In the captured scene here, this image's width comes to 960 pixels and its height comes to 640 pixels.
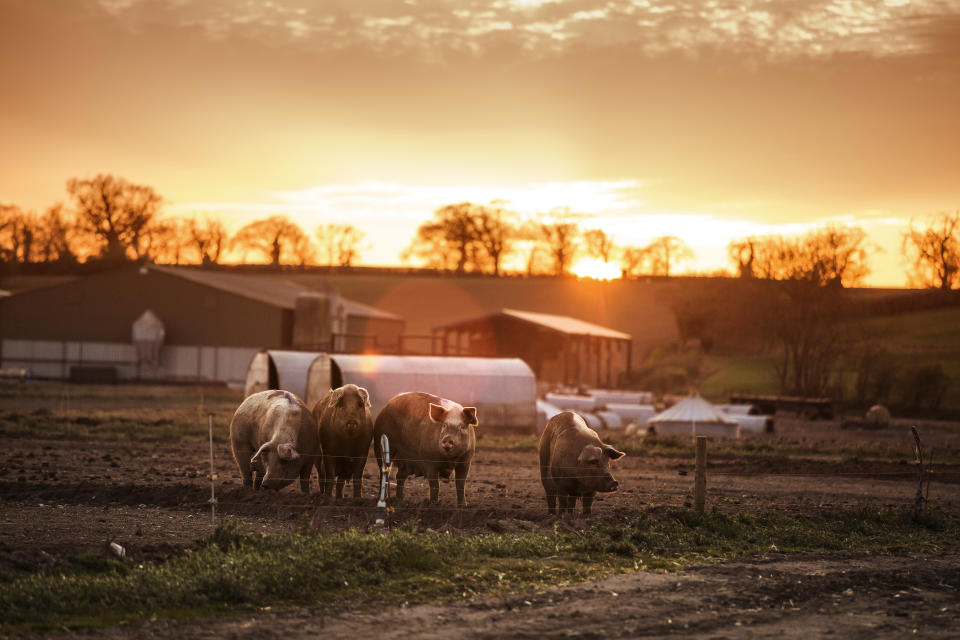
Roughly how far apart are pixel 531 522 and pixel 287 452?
136 inches

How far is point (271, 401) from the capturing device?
15352 millimetres

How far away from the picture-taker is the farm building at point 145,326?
6341cm

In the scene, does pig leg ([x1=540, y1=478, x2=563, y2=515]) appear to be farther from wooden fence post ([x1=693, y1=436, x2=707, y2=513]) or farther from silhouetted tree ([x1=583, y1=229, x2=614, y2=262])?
silhouetted tree ([x1=583, y1=229, x2=614, y2=262])

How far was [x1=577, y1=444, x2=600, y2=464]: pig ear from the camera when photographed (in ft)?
45.1

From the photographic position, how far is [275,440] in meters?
14.4

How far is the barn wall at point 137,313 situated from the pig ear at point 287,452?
50007 millimetres

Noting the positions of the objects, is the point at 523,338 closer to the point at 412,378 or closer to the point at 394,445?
the point at 412,378

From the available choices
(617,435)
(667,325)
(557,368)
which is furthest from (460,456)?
(667,325)

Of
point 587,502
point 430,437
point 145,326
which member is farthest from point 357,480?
point 145,326

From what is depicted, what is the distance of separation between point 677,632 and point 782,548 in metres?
A: 4.64

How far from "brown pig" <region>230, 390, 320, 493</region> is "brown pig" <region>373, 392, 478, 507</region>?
1090 millimetres

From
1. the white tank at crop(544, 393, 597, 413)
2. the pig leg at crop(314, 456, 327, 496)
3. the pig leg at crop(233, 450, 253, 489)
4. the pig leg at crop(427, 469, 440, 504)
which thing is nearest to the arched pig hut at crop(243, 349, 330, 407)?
the white tank at crop(544, 393, 597, 413)

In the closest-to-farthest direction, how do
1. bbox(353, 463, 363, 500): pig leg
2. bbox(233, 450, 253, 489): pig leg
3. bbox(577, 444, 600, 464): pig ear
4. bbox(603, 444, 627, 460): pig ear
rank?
bbox(577, 444, 600, 464): pig ear < bbox(603, 444, 627, 460): pig ear < bbox(353, 463, 363, 500): pig leg < bbox(233, 450, 253, 489): pig leg

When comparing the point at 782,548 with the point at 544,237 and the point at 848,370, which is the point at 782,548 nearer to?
the point at 848,370
